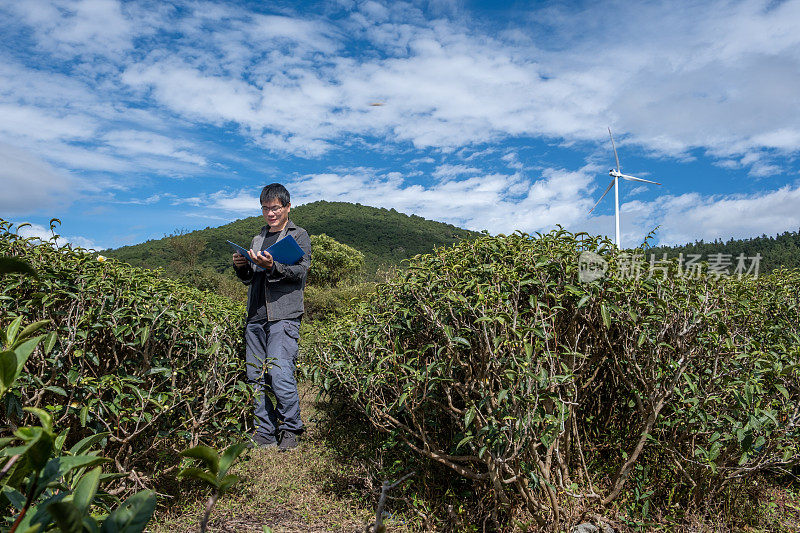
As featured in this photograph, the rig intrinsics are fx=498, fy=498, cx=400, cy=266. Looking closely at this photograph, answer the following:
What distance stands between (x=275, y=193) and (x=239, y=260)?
2.45 ft

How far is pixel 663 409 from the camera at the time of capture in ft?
10.6

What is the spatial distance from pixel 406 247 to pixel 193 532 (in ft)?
153

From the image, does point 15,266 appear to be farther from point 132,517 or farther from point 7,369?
point 132,517

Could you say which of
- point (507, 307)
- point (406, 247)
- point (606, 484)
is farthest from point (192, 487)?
point (406, 247)

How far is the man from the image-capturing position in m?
4.36

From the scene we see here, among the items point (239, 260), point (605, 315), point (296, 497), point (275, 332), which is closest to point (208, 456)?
point (605, 315)

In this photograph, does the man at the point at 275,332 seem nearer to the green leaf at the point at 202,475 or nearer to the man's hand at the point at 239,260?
the man's hand at the point at 239,260

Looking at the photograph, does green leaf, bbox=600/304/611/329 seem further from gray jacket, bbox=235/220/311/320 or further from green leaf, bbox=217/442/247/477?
gray jacket, bbox=235/220/311/320

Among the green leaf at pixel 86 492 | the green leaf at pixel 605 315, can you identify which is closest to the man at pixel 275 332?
the green leaf at pixel 605 315

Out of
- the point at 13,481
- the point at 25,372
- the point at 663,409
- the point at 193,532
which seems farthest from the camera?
the point at 663,409

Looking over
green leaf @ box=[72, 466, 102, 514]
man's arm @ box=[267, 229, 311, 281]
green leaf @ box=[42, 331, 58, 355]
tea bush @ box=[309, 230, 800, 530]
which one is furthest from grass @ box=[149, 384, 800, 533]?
green leaf @ box=[72, 466, 102, 514]

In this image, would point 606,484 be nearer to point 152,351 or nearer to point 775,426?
point 775,426

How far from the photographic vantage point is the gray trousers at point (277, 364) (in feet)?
14.3

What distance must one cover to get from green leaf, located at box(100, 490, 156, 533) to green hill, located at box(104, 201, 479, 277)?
3409 cm
